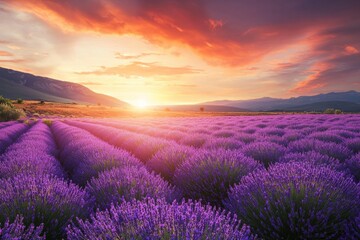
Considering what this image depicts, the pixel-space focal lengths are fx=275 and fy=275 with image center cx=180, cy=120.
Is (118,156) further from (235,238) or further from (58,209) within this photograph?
(235,238)

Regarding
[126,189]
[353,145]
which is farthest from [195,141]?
[126,189]

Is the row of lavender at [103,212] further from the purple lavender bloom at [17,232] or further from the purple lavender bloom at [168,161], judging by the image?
the purple lavender bloom at [168,161]

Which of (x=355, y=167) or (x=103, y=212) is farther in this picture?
(x=355, y=167)

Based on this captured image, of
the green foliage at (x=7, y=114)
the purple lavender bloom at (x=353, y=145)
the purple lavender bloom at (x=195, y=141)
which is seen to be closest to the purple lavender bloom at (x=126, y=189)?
the purple lavender bloom at (x=195, y=141)

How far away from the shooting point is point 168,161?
4805 millimetres

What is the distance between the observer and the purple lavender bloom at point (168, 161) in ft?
15.3

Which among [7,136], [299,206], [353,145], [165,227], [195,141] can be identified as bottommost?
[7,136]

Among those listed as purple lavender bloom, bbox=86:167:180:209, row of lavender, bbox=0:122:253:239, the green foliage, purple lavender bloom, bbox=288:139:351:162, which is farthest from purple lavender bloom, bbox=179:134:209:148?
the green foliage

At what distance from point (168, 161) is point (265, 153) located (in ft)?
6.21

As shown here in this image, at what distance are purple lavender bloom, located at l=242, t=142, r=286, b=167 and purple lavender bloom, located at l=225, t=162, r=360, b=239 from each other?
268 cm

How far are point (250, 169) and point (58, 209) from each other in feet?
7.72

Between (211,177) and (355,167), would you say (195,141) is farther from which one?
(211,177)

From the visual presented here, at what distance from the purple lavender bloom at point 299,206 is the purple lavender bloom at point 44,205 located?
1.43 m

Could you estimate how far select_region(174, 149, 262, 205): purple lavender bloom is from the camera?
10.9 feet
